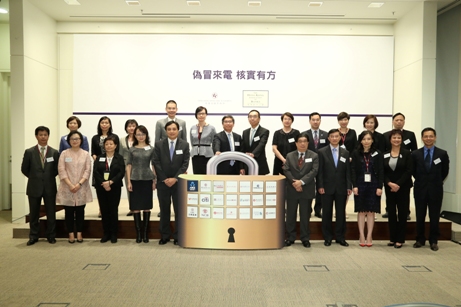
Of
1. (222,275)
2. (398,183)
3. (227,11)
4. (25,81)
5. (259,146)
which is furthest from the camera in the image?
(227,11)

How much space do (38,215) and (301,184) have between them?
3419mm

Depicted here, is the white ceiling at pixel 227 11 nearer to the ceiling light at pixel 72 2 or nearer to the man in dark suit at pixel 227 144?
the ceiling light at pixel 72 2

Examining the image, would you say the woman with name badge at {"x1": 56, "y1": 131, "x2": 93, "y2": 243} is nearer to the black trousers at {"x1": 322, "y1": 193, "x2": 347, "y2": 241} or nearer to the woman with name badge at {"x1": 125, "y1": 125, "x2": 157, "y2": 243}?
the woman with name badge at {"x1": 125, "y1": 125, "x2": 157, "y2": 243}

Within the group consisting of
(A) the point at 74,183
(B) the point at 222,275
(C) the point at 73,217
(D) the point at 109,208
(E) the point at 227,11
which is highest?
(E) the point at 227,11

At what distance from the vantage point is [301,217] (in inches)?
228

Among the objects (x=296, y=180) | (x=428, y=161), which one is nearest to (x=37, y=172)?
(x=296, y=180)

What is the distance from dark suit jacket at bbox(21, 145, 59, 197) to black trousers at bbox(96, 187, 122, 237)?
658 millimetres

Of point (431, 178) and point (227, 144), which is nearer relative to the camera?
point (431, 178)

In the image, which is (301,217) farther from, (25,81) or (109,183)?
(25,81)

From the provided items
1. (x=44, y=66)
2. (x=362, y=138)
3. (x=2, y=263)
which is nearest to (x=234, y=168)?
(x=362, y=138)

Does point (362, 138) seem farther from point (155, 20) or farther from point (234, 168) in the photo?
point (155, 20)

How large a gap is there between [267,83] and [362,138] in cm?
317

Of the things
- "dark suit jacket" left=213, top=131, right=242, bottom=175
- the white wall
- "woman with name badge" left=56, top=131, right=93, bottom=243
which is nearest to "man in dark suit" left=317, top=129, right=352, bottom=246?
"dark suit jacket" left=213, top=131, right=242, bottom=175

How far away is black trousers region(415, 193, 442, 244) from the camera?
5688 millimetres
